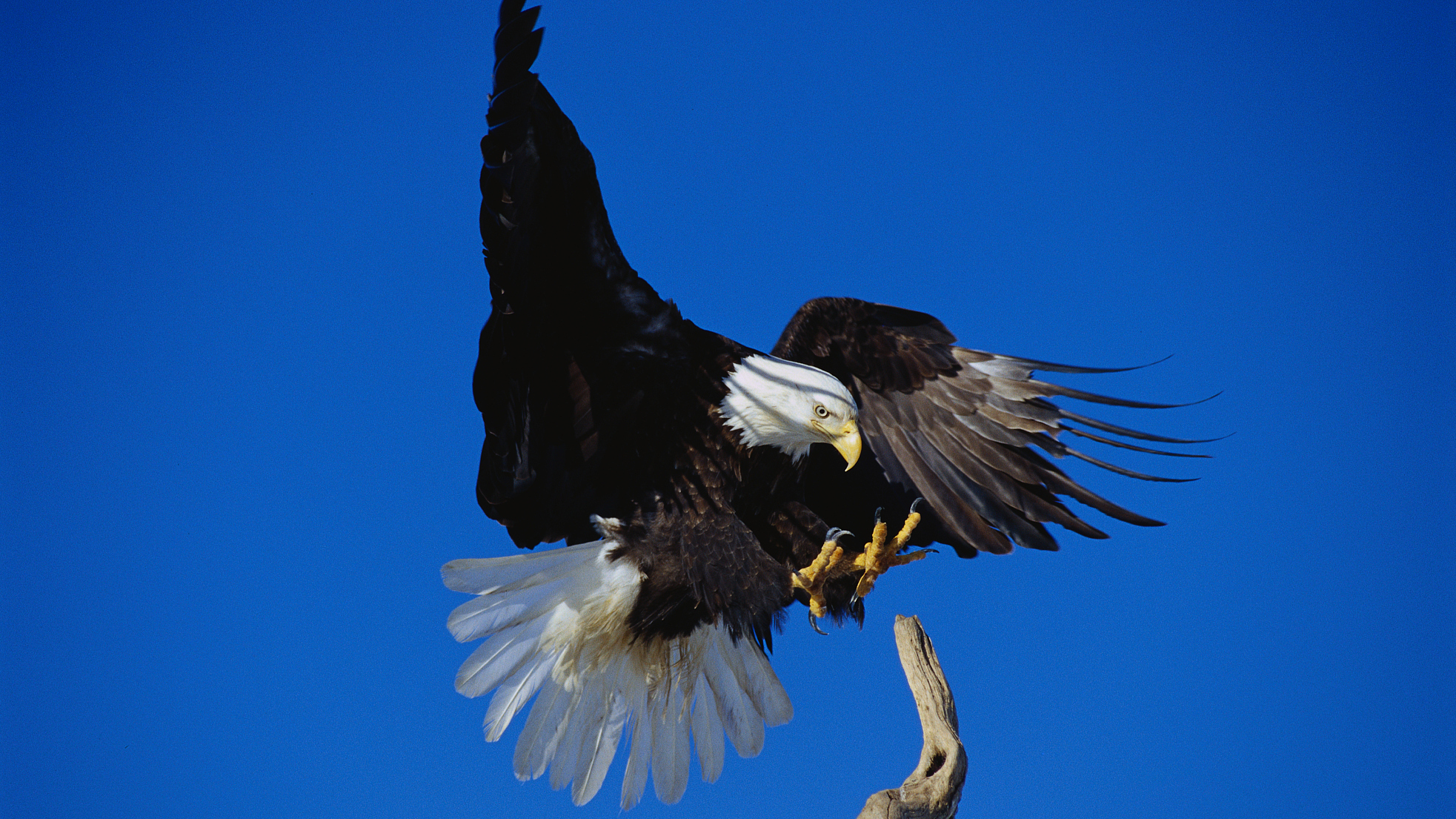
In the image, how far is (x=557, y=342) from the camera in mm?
2480

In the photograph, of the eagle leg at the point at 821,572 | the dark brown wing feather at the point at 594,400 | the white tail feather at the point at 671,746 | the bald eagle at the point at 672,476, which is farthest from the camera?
the white tail feather at the point at 671,746

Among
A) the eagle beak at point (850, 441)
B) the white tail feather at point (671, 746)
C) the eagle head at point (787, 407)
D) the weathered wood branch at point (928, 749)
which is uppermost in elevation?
the eagle head at point (787, 407)

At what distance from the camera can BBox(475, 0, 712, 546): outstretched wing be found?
2.12 metres

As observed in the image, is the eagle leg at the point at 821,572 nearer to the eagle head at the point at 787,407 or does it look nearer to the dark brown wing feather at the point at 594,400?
the dark brown wing feather at the point at 594,400

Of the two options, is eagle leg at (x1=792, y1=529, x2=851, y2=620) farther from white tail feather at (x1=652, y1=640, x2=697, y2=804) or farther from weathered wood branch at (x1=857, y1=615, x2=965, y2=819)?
white tail feather at (x1=652, y1=640, x2=697, y2=804)

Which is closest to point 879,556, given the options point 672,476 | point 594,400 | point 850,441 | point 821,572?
point 821,572

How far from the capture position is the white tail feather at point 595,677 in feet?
8.84

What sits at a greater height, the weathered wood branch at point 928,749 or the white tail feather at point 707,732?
the white tail feather at point 707,732

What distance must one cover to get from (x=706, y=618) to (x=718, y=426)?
63cm

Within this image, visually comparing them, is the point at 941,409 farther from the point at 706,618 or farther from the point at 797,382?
the point at 706,618

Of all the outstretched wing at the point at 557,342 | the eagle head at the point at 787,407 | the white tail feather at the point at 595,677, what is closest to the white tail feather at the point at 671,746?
the white tail feather at the point at 595,677

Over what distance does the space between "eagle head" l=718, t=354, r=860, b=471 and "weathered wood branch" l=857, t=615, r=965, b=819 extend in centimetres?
51

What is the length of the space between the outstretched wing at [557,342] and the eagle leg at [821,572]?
0.48 metres

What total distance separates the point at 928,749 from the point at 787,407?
0.92m
